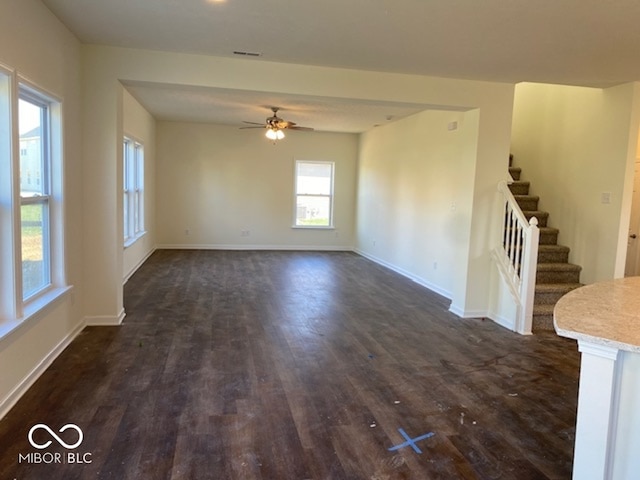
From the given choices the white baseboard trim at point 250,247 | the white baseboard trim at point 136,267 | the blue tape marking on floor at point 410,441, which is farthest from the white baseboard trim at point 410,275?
the white baseboard trim at point 136,267

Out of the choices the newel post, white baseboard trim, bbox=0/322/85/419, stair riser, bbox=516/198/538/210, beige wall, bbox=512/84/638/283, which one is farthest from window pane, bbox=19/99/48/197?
beige wall, bbox=512/84/638/283

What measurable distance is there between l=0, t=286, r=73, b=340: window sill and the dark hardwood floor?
0.46m

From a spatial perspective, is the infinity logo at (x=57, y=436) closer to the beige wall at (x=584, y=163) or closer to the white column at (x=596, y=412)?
the white column at (x=596, y=412)

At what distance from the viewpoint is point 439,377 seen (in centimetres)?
347

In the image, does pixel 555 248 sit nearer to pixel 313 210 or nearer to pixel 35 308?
pixel 35 308

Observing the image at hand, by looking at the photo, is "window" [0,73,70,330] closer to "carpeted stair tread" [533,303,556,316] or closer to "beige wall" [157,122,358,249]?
"carpeted stair tread" [533,303,556,316]

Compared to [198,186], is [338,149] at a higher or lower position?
higher

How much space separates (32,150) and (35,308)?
119 centimetres

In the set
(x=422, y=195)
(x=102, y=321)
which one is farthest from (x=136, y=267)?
(x=422, y=195)

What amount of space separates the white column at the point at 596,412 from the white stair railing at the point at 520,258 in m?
3.10

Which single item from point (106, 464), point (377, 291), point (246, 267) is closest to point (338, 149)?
Answer: point (246, 267)

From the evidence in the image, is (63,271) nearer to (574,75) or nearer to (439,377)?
(439,377)

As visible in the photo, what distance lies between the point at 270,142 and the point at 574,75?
6.50 m
